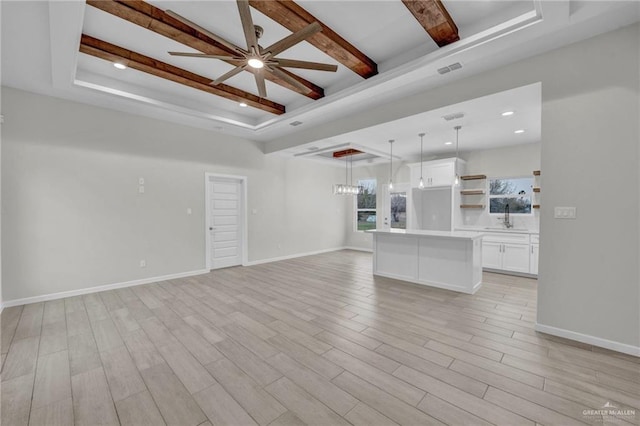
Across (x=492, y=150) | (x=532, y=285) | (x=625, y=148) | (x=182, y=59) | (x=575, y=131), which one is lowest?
(x=532, y=285)

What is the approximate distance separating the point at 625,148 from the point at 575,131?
407 millimetres

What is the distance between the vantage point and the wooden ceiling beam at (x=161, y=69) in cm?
304

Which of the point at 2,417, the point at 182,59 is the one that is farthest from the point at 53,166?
the point at 2,417

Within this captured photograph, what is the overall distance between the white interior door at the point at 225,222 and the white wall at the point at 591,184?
5465 millimetres

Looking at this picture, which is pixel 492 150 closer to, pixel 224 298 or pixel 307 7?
pixel 307 7

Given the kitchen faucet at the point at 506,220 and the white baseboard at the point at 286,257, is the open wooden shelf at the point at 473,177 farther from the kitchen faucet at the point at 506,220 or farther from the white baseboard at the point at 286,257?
the white baseboard at the point at 286,257

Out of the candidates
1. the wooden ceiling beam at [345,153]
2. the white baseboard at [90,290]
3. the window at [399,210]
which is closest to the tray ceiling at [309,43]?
the wooden ceiling beam at [345,153]

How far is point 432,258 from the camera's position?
4.50 meters

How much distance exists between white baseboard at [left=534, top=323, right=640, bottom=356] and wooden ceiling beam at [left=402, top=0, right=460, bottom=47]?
3.27 meters

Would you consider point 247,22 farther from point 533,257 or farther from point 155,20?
point 533,257

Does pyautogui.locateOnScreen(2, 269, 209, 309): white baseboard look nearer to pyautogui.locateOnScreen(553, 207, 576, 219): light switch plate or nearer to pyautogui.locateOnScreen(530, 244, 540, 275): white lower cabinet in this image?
pyautogui.locateOnScreen(553, 207, 576, 219): light switch plate

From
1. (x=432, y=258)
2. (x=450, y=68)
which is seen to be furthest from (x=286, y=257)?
(x=450, y=68)

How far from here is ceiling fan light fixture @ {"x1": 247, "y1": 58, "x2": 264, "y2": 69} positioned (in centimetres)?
261

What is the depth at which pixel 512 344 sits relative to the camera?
8.52ft
